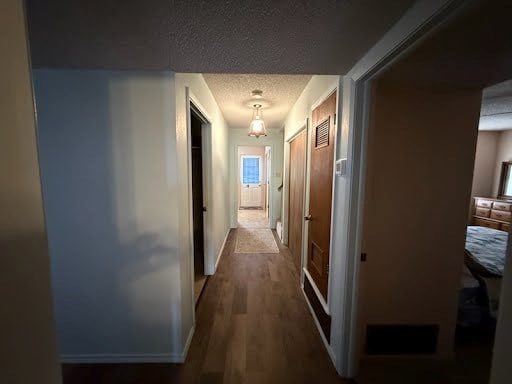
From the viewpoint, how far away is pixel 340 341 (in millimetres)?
1501

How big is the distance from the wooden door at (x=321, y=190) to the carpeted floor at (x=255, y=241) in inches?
60.5

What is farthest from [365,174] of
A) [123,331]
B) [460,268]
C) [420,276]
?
[123,331]

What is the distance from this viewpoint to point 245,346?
1765 millimetres

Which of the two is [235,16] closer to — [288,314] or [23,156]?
[23,156]

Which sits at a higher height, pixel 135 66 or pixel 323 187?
pixel 135 66

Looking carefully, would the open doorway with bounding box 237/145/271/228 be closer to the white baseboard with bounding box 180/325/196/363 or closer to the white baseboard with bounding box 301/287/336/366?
the white baseboard with bounding box 301/287/336/366

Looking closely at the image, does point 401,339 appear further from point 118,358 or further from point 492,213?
point 492,213

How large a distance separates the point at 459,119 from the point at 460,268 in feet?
3.53

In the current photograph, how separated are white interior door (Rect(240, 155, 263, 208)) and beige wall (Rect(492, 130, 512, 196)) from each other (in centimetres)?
570

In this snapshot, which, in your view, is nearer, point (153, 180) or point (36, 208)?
point (36, 208)

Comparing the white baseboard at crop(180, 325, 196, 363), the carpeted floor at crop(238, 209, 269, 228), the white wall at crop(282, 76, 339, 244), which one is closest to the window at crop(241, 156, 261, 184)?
the carpeted floor at crop(238, 209, 269, 228)

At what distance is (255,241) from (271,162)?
181cm

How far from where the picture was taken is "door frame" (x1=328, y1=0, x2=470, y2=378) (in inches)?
48.9

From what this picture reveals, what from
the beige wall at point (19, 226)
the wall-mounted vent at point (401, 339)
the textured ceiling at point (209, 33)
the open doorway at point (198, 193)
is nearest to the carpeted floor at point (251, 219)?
the open doorway at point (198, 193)
